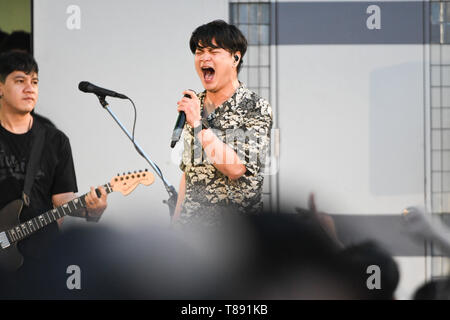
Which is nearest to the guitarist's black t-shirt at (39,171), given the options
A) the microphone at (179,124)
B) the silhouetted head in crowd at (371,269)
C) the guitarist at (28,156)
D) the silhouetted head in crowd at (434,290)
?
the guitarist at (28,156)

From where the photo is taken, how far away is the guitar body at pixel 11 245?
10.2 feet

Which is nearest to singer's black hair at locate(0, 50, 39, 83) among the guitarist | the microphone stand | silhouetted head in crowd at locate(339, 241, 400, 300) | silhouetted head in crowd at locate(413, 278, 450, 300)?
the guitarist

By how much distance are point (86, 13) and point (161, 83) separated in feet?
1.75

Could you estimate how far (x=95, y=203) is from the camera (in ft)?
10.2

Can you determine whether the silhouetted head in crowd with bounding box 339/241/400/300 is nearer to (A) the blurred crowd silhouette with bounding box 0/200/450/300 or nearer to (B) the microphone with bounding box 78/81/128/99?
(A) the blurred crowd silhouette with bounding box 0/200/450/300

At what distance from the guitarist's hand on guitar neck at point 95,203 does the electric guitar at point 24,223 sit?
Answer: 2 centimetres

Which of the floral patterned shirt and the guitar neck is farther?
the guitar neck

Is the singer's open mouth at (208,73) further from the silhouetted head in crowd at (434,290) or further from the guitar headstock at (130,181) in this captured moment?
the silhouetted head in crowd at (434,290)

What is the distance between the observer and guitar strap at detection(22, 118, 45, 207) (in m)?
3.12

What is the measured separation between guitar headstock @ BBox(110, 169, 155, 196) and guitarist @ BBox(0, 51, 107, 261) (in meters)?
0.08

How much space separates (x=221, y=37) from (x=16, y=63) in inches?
42.3

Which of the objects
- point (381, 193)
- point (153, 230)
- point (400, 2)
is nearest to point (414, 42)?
point (400, 2)

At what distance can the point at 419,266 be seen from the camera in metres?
3.04

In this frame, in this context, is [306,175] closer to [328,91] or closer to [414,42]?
[328,91]
